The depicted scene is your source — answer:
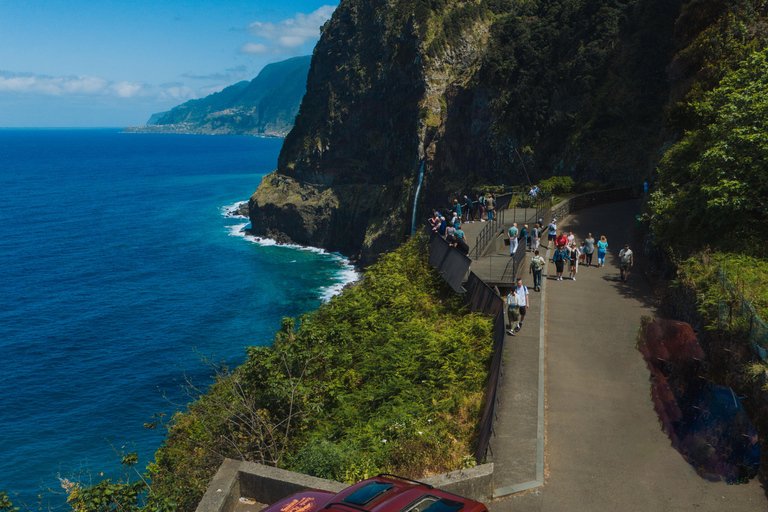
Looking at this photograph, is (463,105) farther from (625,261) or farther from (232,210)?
(232,210)

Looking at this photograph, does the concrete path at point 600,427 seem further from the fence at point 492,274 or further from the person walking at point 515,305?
the fence at point 492,274

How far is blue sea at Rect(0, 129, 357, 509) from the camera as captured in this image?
105ft

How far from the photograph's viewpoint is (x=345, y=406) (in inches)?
585

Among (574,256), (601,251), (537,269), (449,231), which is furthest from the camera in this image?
(601,251)

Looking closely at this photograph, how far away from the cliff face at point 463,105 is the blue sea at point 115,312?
32.3 feet

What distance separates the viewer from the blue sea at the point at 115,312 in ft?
105

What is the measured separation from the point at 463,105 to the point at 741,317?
58011mm

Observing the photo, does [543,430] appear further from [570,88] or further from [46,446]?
[570,88]

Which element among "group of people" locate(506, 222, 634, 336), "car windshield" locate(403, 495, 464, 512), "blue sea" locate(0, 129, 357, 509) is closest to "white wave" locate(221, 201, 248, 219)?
"blue sea" locate(0, 129, 357, 509)

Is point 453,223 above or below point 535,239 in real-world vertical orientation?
above

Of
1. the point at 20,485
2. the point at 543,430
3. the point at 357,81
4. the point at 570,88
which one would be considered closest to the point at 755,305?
the point at 543,430

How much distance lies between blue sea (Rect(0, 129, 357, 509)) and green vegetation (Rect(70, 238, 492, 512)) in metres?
1.62

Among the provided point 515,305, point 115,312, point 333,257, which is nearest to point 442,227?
point 515,305

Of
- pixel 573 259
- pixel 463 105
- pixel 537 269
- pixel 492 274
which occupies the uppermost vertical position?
pixel 463 105
